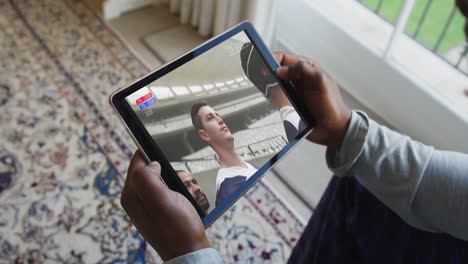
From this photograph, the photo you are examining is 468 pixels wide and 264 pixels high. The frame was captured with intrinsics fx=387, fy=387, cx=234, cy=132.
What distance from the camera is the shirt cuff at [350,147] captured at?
2.05 feet

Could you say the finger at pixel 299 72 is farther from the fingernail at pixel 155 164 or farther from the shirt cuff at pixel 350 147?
the fingernail at pixel 155 164

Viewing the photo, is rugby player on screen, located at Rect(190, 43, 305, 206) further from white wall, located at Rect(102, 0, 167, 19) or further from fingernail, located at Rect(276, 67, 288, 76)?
white wall, located at Rect(102, 0, 167, 19)

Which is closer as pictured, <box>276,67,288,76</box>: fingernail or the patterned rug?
<box>276,67,288,76</box>: fingernail

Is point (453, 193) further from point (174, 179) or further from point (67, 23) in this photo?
point (67, 23)

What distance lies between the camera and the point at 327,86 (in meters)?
0.66

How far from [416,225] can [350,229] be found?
11 cm

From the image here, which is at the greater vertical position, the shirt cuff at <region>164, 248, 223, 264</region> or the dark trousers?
the dark trousers

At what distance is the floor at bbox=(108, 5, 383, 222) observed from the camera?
1.21 metres

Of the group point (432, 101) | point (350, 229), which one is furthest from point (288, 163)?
point (350, 229)

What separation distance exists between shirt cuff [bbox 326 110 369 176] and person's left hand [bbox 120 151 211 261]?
0.82ft

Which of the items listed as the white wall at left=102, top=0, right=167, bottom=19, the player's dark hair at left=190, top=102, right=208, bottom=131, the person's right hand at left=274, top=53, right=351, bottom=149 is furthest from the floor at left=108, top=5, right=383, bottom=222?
the player's dark hair at left=190, top=102, right=208, bottom=131

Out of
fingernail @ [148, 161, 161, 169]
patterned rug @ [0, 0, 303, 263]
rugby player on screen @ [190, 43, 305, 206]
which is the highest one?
rugby player on screen @ [190, 43, 305, 206]

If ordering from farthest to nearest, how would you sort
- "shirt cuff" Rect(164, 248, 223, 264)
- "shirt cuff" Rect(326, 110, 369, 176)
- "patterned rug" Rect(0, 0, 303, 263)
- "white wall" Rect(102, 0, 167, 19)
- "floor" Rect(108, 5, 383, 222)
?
"white wall" Rect(102, 0, 167, 19)
"floor" Rect(108, 5, 383, 222)
"patterned rug" Rect(0, 0, 303, 263)
"shirt cuff" Rect(326, 110, 369, 176)
"shirt cuff" Rect(164, 248, 223, 264)

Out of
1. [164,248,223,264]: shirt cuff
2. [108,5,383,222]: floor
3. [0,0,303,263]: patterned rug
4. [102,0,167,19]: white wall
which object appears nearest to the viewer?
[164,248,223,264]: shirt cuff
